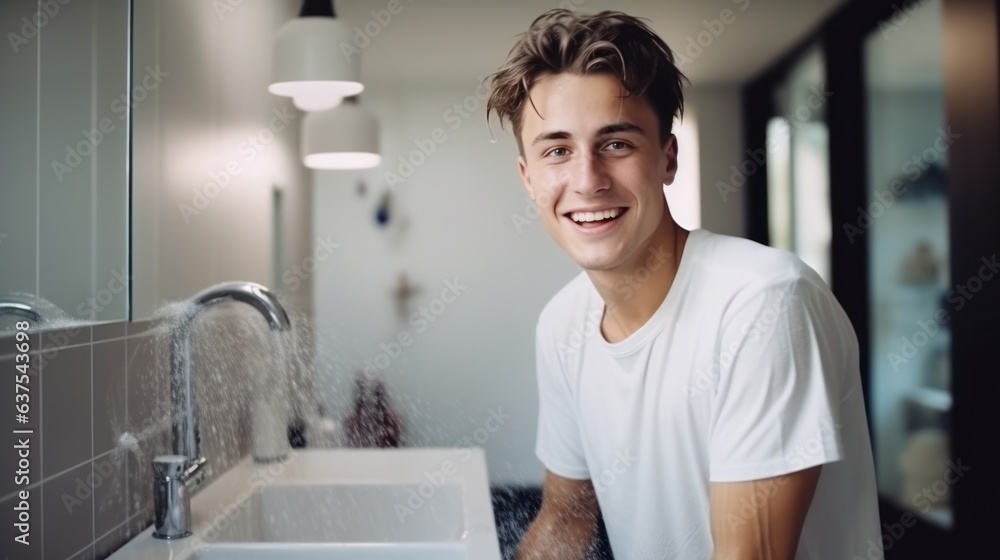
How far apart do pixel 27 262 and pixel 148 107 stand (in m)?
0.33

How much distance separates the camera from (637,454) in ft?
3.09

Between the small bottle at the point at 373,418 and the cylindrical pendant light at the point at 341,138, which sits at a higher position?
the cylindrical pendant light at the point at 341,138

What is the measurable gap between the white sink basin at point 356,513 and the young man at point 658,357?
0.14m

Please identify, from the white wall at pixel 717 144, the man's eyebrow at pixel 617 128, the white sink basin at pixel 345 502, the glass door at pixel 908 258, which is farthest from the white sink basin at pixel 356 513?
the glass door at pixel 908 258

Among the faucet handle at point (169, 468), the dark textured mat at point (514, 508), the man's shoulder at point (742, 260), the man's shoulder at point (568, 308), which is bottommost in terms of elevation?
the dark textured mat at point (514, 508)

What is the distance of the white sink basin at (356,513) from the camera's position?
1.15 metres

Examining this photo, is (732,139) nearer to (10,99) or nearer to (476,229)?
(476,229)

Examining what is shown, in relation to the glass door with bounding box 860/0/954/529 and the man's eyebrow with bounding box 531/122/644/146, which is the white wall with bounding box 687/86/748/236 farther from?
the man's eyebrow with bounding box 531/122/644/146

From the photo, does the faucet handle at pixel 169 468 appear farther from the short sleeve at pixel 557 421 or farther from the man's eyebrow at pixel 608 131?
the man's eyebrow at pixel 608 131

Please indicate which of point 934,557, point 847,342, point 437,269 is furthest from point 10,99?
point 934,557

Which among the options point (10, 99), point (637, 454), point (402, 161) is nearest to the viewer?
point (10, 99)

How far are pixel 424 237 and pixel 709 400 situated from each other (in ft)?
2.83

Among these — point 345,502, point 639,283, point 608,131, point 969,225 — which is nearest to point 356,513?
point 345,502

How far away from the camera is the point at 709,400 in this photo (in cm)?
87
